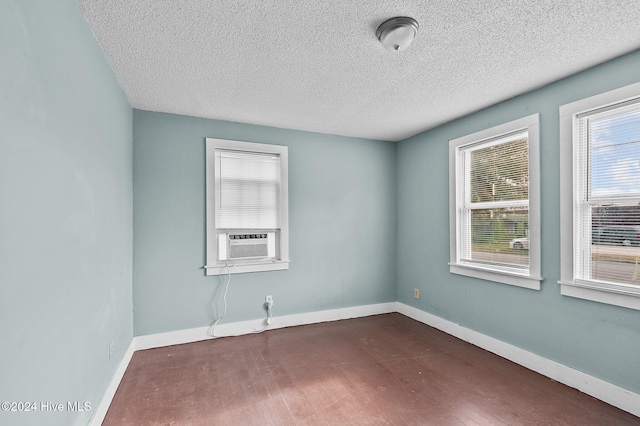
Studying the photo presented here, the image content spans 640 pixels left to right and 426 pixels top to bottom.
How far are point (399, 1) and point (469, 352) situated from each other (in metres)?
3.11

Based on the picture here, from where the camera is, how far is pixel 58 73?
1.45 meters

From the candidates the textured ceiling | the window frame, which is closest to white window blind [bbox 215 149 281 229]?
the window frame

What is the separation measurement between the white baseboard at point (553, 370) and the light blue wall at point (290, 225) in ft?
4.09

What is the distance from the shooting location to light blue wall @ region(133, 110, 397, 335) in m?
3.32

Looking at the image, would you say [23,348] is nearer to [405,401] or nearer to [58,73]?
[58,73]

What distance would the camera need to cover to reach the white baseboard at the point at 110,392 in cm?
199

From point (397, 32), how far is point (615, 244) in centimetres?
220

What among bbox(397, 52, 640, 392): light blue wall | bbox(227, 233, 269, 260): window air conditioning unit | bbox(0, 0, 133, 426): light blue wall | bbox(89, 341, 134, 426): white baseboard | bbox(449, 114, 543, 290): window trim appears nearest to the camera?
bbox(0, 0, 133, 426): light blue wall

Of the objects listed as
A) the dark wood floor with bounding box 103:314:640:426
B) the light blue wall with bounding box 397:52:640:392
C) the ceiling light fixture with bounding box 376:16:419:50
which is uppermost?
the ceiling light fixture with bounding box 376:16:419:50

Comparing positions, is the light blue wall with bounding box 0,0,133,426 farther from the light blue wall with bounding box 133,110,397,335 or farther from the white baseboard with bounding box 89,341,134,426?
the light blue wall with bounding box 133,110,397,335

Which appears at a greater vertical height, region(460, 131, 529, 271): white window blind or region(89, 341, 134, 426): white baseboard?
region(460, 131, 529, 271): white window blind

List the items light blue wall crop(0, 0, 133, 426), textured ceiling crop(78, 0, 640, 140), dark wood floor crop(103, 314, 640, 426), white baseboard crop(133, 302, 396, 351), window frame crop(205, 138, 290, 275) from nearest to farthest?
light blue wall crop(0, 0, 133, 426), textured ceiling crop(78, 0, 640, 140), dark wood floor crop(103, 314, 640, 426), white baseboard crop(133, 302, 396, 351), window frame crop(205, 138, 290, 275)

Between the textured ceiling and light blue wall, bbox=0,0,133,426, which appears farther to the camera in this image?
the textured ceiling

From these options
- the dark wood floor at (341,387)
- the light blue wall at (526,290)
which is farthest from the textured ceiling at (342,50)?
the dark wood floor at (341,387)
